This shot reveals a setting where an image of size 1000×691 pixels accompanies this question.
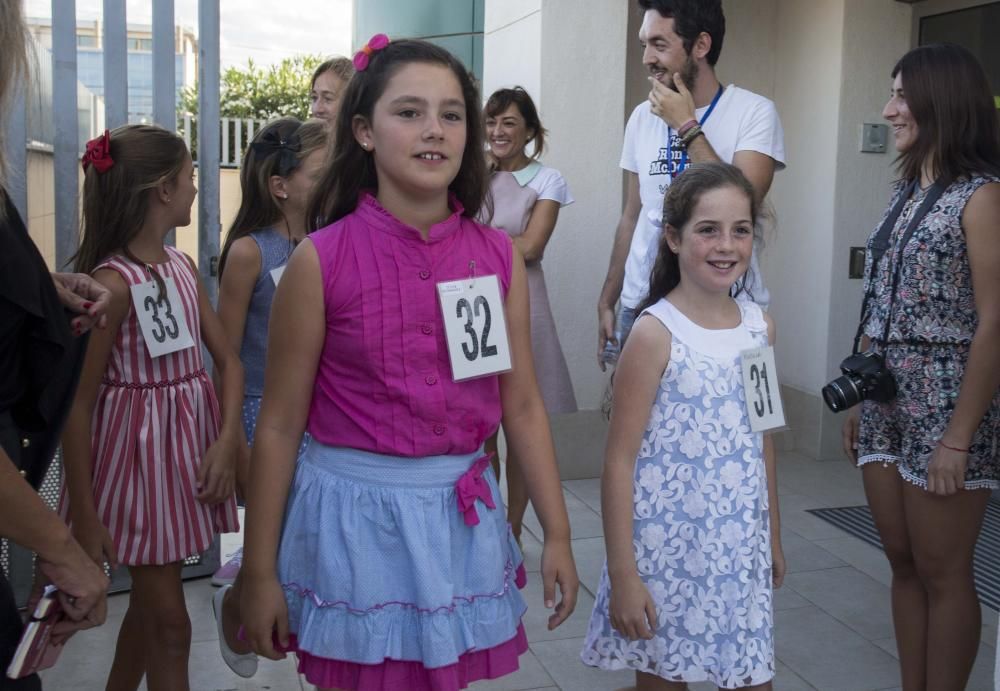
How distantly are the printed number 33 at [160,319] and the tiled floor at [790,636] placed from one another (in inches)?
45.2

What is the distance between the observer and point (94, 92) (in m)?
4.41

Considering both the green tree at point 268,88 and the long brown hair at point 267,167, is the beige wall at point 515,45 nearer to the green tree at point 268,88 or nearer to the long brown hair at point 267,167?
the long brown hair at point 267,167

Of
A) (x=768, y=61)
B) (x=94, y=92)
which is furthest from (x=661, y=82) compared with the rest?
(x=768, y=61)

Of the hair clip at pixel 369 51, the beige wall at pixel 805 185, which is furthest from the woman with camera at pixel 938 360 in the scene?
the beige wall at pixel 805 185

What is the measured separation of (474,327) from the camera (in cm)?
203

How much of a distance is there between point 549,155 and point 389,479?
3.80 metres

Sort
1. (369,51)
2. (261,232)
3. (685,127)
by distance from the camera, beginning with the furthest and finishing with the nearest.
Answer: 1. (261,232)
2. (685,127)
3. (369,51)

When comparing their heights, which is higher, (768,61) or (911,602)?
(768,61)

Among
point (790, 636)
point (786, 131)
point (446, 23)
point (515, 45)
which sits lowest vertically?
point (790, 636)

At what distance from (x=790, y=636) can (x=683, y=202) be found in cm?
185

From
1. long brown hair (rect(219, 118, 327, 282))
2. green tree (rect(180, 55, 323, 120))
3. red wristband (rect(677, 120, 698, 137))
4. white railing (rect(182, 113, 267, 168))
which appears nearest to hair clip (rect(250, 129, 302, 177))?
long brown hair (rect(219, 118, 327, 282))

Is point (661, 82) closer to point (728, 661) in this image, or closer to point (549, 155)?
point (728, 661)

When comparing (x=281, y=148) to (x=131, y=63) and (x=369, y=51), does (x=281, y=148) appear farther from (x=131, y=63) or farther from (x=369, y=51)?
(x=369, y=51)

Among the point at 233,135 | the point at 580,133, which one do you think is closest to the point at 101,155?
the point at 580,133
